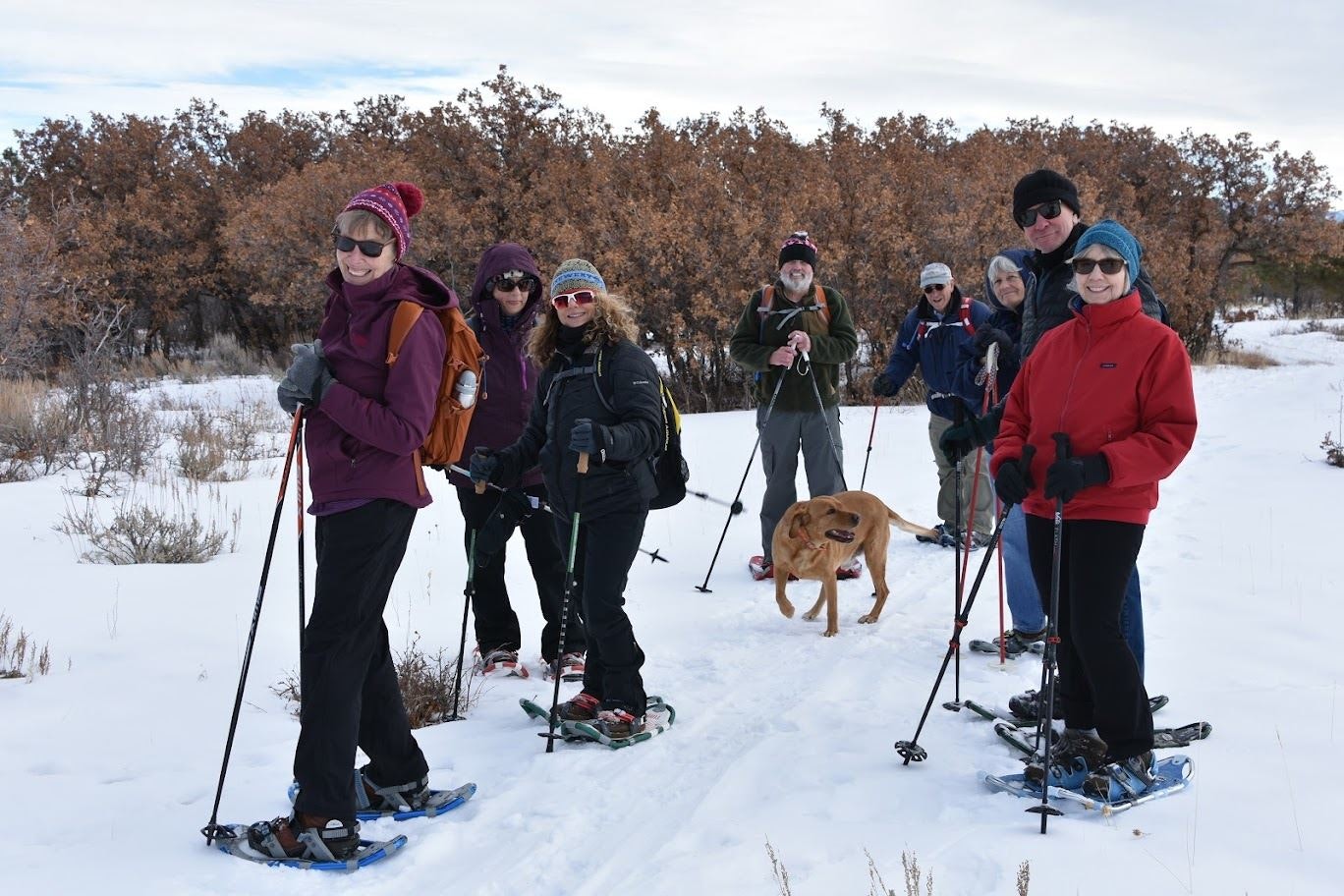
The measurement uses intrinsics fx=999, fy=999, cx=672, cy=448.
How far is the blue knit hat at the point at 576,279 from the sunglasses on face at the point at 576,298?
5cm

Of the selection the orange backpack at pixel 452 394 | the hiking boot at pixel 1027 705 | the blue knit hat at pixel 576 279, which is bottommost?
the hiking boot at pixel 1027 705

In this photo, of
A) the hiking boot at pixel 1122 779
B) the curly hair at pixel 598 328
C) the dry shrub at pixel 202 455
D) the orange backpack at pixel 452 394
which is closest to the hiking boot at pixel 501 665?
the curly hair at pixel 598 328

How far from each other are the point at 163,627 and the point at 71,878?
277 centimetres

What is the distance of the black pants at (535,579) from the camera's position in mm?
5660

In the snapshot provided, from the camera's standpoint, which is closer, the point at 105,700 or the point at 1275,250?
the point at 105,700

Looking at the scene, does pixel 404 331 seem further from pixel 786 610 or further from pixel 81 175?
pixel 81 175

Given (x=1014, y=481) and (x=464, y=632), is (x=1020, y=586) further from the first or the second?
(x=464, y=632)

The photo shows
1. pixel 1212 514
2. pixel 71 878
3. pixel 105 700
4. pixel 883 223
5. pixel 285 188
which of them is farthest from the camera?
pixel 285 188

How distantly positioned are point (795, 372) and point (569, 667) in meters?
3.03

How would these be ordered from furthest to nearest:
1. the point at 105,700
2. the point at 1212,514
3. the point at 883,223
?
the point at 883,223 < the point at 1212,514 < the point at 105,700

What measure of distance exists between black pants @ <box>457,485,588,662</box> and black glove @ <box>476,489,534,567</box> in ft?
0.65

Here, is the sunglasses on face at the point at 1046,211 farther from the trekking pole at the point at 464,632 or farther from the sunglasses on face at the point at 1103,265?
the trekking pole at the point at 464,632

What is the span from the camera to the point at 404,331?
350 centimetres

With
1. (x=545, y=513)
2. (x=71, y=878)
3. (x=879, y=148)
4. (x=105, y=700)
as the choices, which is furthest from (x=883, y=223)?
(x=71, y=878)
